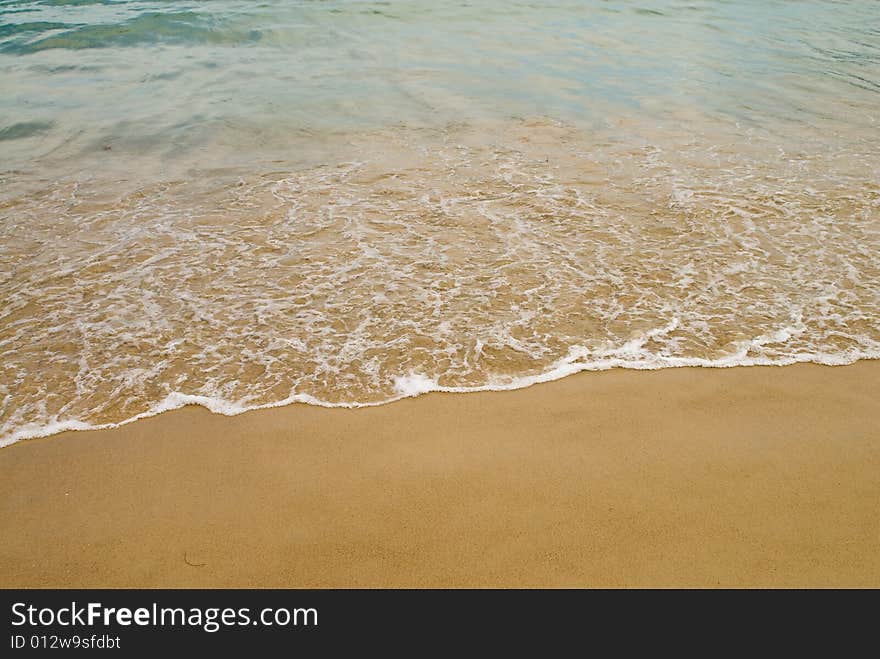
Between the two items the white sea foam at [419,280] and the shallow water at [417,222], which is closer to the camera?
the white sea foam at [419,280]

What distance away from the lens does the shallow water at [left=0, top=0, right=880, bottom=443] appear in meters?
4.08

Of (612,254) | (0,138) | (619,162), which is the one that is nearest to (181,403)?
(612,254)

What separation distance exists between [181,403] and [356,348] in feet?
3.80

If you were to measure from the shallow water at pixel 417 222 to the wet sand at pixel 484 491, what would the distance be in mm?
303

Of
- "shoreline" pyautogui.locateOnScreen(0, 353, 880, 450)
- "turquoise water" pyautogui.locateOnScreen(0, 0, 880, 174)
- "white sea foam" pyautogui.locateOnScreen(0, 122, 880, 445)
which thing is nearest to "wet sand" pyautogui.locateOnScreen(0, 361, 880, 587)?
"shoreline" pyautogui.locateOnScreen(0, 353, 880, 450)

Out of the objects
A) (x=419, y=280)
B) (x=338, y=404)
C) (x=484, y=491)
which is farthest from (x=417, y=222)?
(x=484, y=491)

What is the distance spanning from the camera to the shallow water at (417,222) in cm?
408

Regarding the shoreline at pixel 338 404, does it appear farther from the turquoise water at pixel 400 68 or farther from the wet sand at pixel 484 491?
the turquoise water at pixel 400 68

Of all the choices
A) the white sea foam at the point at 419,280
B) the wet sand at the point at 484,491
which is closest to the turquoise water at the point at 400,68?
the white sea foam at the point at 419,280

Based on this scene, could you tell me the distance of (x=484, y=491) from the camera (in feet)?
10.0

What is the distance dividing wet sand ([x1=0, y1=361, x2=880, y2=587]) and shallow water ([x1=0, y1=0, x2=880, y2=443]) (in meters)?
0.30

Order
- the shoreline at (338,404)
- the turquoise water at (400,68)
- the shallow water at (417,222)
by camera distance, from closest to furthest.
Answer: the shoreline at (338,404)
the shallow water at (417,222)
the turquoise water at (400,68)

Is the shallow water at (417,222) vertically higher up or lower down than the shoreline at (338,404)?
higher up
